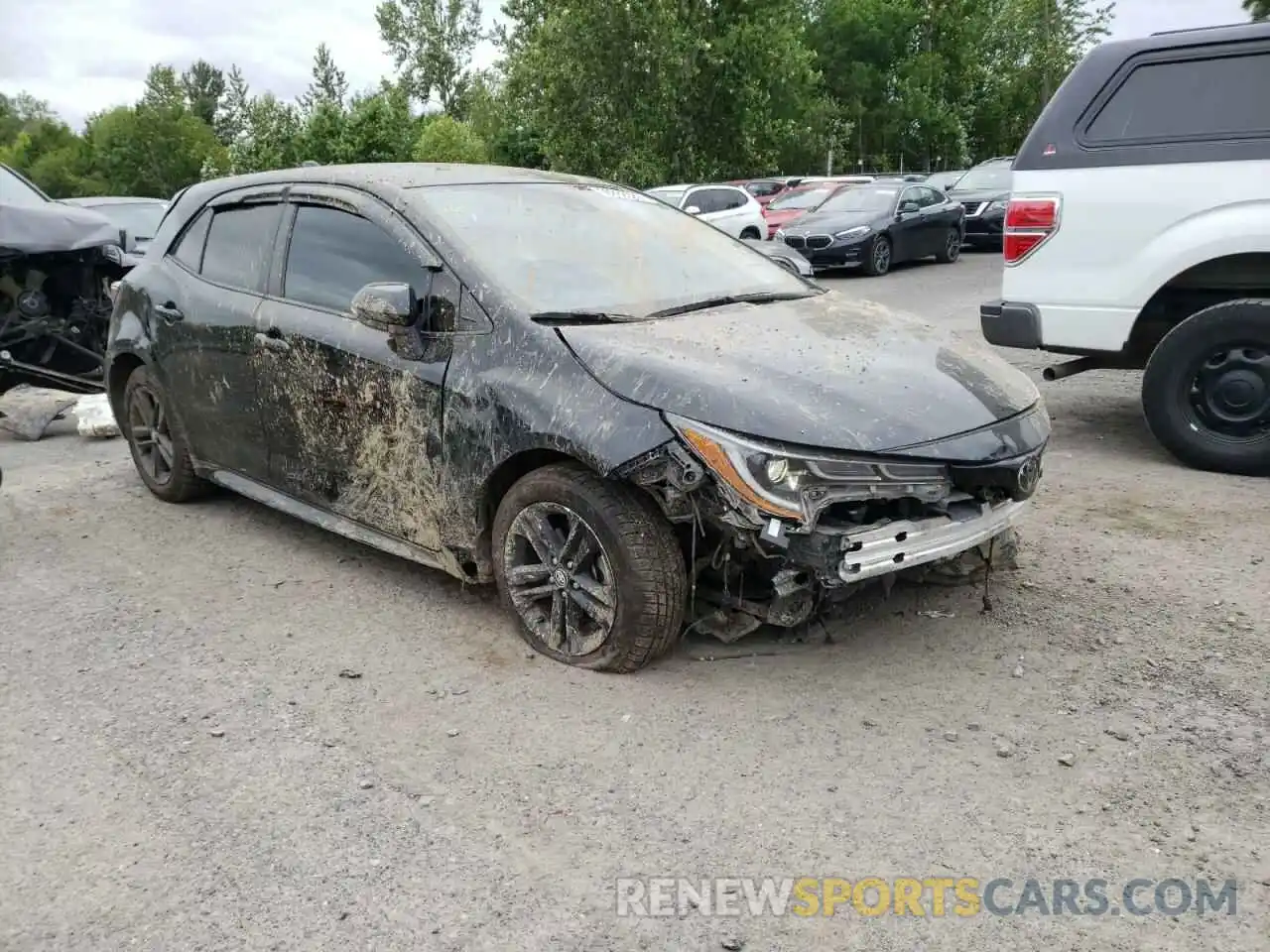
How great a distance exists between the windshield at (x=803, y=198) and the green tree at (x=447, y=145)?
14.9 m

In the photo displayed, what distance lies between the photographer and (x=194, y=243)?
5547mm

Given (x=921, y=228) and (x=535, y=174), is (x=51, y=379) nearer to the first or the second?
(x=535, y=174)

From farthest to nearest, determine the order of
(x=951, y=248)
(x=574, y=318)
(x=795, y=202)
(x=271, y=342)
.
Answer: (x=795, y=202) → (x=951, y=248) → (x=271, y=342) → (x=574, y=318)

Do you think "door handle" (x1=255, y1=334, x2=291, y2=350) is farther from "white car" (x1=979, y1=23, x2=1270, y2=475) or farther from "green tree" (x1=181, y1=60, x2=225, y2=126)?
"green tree" (x1=181, y1=60, x2=225, y2=126)

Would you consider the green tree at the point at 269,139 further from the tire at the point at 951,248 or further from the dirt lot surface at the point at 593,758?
the dirt lot surface at the point at 593,758

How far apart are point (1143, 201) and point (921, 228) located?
12.2 meters

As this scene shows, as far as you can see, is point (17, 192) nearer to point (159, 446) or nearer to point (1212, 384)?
point (159, 446)

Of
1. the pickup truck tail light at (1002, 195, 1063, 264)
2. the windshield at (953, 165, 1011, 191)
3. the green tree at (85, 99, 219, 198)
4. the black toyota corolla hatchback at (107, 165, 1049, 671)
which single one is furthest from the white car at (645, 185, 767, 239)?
the green tree at (85, 99, 219, 198)

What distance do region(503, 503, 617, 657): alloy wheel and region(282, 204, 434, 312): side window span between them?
1068mm

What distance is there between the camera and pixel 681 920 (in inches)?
103

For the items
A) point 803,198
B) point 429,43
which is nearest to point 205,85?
point 429,43

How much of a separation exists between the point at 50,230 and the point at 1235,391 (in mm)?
8017

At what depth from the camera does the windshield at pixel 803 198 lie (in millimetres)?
19766

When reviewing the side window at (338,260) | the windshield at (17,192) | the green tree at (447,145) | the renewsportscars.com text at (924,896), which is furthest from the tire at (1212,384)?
the green tree at (447,145)
